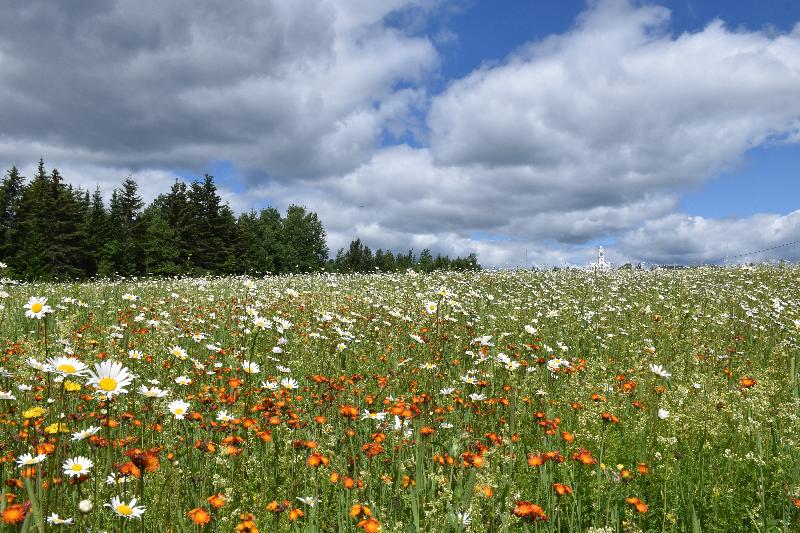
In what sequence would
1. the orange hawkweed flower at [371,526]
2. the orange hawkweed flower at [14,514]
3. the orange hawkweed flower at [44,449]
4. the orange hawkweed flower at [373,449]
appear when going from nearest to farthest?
1. the orange hawkweed flower at [14,514]
2. the orange hawkweed flower at [371,526]
3. the orange hawkweed flower at [44,449]
4. the orange hawkweed flower at [373,449]

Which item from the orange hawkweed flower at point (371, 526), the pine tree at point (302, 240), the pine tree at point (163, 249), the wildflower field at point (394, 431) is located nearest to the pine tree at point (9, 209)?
the pine tree at point (163, 249)

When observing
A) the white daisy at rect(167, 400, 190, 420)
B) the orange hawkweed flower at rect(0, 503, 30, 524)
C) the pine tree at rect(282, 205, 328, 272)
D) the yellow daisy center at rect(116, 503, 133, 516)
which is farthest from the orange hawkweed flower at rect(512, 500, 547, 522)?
the pine tree at rect(282, 205, 328, 272)

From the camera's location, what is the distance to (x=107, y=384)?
248cm

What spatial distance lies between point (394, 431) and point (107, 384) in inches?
76.4

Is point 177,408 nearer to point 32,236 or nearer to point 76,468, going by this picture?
point 76,468

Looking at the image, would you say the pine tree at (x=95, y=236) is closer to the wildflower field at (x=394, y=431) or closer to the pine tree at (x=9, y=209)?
the pine tree at (x=9, y=209)

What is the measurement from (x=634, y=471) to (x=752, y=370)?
4.00m

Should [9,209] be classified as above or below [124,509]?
above

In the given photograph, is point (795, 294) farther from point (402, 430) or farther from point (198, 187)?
point (198, 187)

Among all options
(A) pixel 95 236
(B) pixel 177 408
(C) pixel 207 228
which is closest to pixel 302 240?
(C) pixel 207 228

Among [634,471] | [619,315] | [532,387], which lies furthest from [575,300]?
[634,471]

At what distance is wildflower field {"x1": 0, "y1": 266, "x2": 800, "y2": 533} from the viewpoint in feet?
8.90

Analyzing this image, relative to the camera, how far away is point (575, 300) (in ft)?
34.3

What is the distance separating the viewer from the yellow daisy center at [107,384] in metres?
2.46
